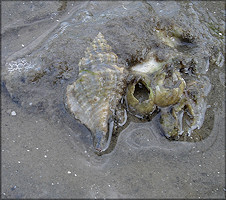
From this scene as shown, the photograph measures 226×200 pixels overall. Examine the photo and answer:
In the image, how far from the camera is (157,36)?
12.5ft

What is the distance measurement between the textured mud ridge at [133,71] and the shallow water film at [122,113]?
1 cm

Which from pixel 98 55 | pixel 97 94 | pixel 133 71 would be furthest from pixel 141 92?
pixel 98 55

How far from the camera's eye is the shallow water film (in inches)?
111

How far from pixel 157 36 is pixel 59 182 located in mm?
2571

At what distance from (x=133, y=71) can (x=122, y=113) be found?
24.8 inches

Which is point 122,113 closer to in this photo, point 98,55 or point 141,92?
point 141,92

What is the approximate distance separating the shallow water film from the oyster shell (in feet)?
0.20

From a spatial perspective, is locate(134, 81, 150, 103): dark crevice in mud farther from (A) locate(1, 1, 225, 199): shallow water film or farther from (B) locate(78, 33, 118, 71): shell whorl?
(B) locate(78, 33, 118, 71): shell whorl

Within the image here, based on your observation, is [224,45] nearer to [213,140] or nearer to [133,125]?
[213,140]

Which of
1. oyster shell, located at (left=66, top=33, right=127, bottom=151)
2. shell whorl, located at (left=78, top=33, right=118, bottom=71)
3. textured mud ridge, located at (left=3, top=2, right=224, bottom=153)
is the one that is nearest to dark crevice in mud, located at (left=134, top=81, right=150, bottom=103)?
textured mud ridge, located at (left=3, top=2, right=224, bottom=153)

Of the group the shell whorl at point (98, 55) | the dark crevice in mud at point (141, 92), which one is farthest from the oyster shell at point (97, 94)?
the dark crevice in mud at point (141, 92)

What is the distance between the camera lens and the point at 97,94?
119 inches

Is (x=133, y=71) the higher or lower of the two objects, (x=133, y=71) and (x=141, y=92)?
the higher

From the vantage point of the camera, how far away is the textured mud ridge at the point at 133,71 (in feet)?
10.5
